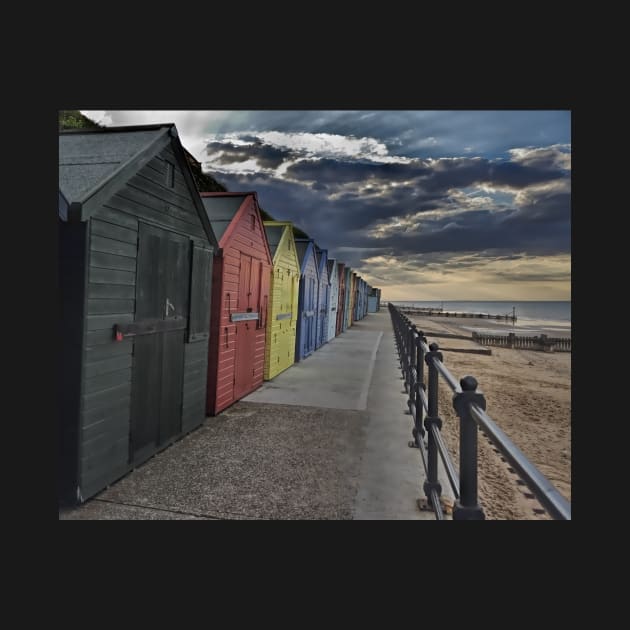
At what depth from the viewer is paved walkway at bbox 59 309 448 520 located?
3492mm

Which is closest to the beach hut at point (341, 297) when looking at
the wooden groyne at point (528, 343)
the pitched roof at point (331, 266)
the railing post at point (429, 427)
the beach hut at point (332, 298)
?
the beach hut at point (332, 298)

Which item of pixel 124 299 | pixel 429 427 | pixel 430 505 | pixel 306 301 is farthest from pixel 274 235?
pixel 430 505

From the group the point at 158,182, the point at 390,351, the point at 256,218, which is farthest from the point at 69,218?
the point at 390,351

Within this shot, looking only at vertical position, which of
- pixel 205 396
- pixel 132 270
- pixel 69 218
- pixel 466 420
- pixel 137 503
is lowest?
pixel 137 503

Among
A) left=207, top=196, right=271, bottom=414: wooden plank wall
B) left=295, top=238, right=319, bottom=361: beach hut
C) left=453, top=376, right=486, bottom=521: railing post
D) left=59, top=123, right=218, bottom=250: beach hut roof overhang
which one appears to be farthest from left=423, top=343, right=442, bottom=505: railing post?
left=295, top=238, right=319, bottom=361: beach hut

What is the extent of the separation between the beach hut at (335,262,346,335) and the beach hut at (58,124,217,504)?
15843mm

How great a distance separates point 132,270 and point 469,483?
11.3 feet

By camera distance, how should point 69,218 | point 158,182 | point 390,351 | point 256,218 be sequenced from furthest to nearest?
point 390,351 < point 256,218 < point 158,182 < point 69,218

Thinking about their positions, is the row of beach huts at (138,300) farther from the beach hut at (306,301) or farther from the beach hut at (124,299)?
the beach hut at (306,301)

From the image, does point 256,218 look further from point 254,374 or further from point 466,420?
point 466,420

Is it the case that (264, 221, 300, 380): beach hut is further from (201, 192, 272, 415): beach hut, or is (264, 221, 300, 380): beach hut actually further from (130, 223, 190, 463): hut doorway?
(130, 223, 190, 463): hut doorway

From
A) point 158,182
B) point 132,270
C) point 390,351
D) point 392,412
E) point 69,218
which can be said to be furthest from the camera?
point 390,351

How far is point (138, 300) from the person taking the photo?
406 cm

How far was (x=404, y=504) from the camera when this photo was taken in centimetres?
364
